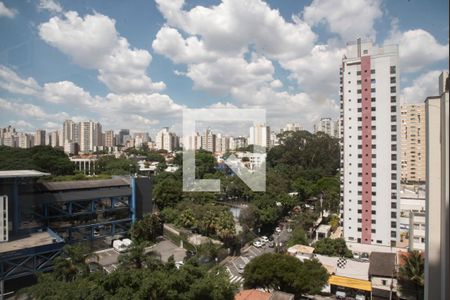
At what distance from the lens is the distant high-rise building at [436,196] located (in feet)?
5.98

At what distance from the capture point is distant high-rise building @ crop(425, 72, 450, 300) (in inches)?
71.8

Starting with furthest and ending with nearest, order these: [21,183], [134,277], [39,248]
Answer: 1. [21,183]
2. [39,248]
3. [134,277]

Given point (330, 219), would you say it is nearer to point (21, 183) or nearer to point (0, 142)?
point (21, 183)

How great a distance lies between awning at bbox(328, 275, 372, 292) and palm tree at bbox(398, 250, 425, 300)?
690 millimetres

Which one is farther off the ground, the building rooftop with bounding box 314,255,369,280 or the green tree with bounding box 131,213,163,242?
the green tree with bounding box 131,213,163,242

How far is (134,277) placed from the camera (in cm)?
301

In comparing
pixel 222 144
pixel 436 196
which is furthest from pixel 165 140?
pixel 436 196

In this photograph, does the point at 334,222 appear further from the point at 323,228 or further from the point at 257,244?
the point at 257,244

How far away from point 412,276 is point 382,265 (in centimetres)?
161

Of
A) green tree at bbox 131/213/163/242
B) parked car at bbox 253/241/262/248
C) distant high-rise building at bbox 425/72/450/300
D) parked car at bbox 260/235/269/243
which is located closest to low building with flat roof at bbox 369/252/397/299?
parked car at bbox 253/241/262/248

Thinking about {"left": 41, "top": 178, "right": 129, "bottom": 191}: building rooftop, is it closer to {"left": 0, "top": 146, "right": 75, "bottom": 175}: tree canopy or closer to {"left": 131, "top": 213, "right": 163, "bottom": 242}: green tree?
{"left": 131, "top": 213, "right": 163, "bottom": 242}: green tree

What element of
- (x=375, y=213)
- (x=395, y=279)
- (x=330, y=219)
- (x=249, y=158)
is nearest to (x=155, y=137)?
(x=249, y=158)

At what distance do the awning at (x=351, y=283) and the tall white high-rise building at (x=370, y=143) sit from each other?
3.04 meters

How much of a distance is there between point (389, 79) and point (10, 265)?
932cm
